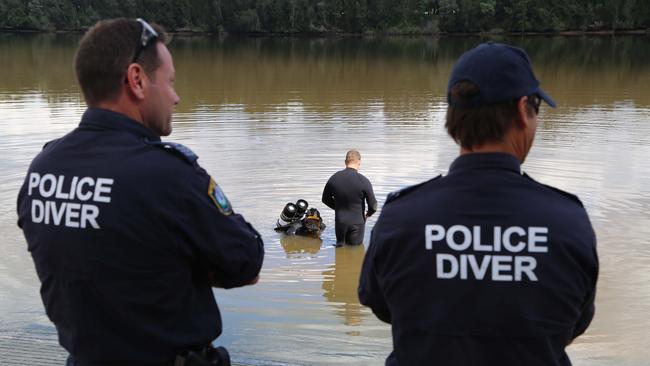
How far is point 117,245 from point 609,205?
957cm

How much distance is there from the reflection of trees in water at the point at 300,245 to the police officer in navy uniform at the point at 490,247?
672 centimetres

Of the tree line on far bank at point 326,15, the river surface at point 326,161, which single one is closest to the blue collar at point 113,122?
the river surface at point 326,161

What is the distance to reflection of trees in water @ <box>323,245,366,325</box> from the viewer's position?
6.61 m

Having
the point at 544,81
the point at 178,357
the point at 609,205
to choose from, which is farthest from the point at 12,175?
the point at 544,81

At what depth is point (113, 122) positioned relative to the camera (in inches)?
84.1

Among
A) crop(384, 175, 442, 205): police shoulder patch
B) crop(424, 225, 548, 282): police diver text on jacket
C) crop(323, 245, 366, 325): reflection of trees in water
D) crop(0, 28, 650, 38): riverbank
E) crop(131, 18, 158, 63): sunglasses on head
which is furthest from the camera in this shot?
crop(0, 28, 650, 38): riverbank

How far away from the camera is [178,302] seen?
6.93 ft

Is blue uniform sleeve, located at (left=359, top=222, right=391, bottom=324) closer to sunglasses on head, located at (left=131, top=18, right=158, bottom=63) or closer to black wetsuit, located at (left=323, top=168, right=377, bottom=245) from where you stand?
sunglasses on head, located at (left=131, top=18, right=158, bottom=63)

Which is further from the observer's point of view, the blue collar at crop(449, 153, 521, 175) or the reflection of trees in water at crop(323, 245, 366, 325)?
the reflection of trees in water at crop(323, 245, 366, 325)

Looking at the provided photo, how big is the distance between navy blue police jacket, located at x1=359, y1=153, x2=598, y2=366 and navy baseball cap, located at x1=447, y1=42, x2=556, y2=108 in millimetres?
149

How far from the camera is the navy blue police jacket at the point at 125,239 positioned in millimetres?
2027

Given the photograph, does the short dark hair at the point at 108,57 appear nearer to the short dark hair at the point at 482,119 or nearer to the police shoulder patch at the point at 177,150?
the police shoulder patch at the point at 177,150

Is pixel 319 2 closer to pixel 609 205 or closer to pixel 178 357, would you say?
pixel 609 205

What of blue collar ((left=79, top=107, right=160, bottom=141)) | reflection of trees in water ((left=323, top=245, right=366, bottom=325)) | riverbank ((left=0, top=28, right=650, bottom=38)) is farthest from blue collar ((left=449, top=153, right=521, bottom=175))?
riverbank ((left=0, top=28, right=650, bottom=38))
